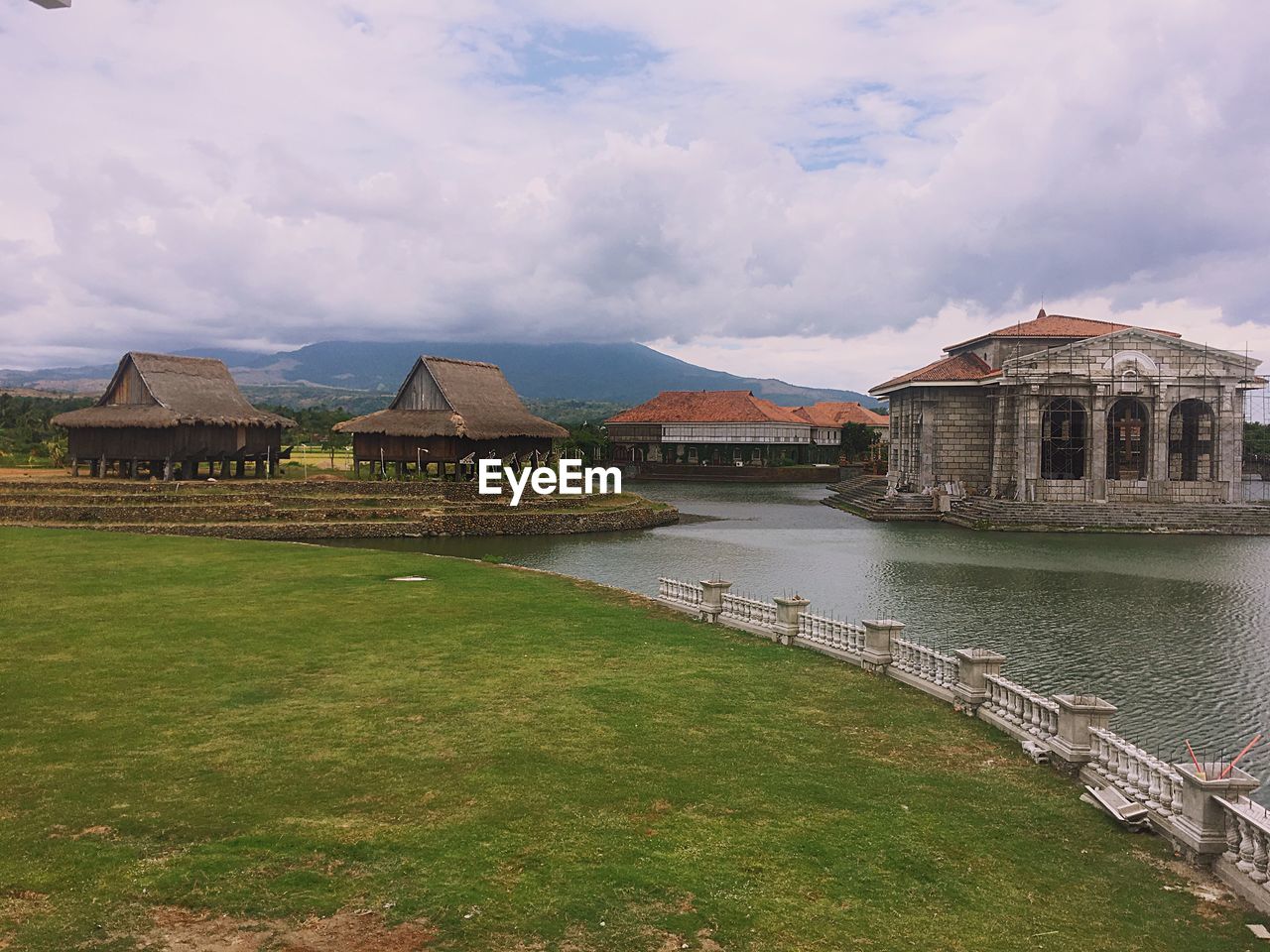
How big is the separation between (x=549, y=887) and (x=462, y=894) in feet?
2.24

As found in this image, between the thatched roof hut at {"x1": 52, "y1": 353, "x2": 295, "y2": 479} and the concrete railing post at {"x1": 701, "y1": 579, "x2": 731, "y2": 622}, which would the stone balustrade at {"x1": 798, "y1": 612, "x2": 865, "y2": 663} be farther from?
the thatched roof hut at {"x1": 52, "y1": 353, "x2": 295, "y2": 479}

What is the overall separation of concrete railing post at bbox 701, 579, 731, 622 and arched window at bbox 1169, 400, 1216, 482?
4495cm

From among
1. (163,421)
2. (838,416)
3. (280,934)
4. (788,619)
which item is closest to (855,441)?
(838,416)

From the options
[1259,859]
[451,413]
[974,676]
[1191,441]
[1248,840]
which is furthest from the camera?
[1191,441]

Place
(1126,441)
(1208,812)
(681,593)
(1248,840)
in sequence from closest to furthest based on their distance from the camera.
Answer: (1248,840), (1208,812), (681,593), (1126,441)

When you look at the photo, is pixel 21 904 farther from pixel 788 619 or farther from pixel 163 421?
pixel 163 421

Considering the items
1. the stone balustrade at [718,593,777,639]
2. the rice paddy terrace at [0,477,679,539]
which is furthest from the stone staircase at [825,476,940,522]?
the stone balustrade at [718,593,777,639]

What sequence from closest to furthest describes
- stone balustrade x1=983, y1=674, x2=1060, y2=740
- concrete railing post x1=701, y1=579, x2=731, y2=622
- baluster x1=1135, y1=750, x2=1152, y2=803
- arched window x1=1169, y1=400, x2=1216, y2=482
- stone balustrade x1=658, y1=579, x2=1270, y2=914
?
1. stone balustrade x1=658, y1=579, x2=1270, y2=914
2. baluster x1=1135, y1=750, x2=1152, y2=803
3. stone balustrade x1=983, y1=674, x2=1060, y2=740
4. concrete railing post x1=701, y1=579, x2=731, y2=622
5. arched window x1=1169, y1=400, x2=1216, y2=482

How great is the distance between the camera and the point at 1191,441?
5375cm

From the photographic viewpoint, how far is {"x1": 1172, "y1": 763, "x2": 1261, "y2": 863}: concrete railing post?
8234 millimetres

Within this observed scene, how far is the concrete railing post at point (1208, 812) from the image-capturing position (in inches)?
324

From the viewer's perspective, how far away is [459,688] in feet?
42.9

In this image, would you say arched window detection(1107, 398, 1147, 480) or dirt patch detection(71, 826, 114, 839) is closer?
dirt patch detection(71, 826, 114, 839)

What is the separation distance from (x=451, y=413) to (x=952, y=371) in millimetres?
32376
